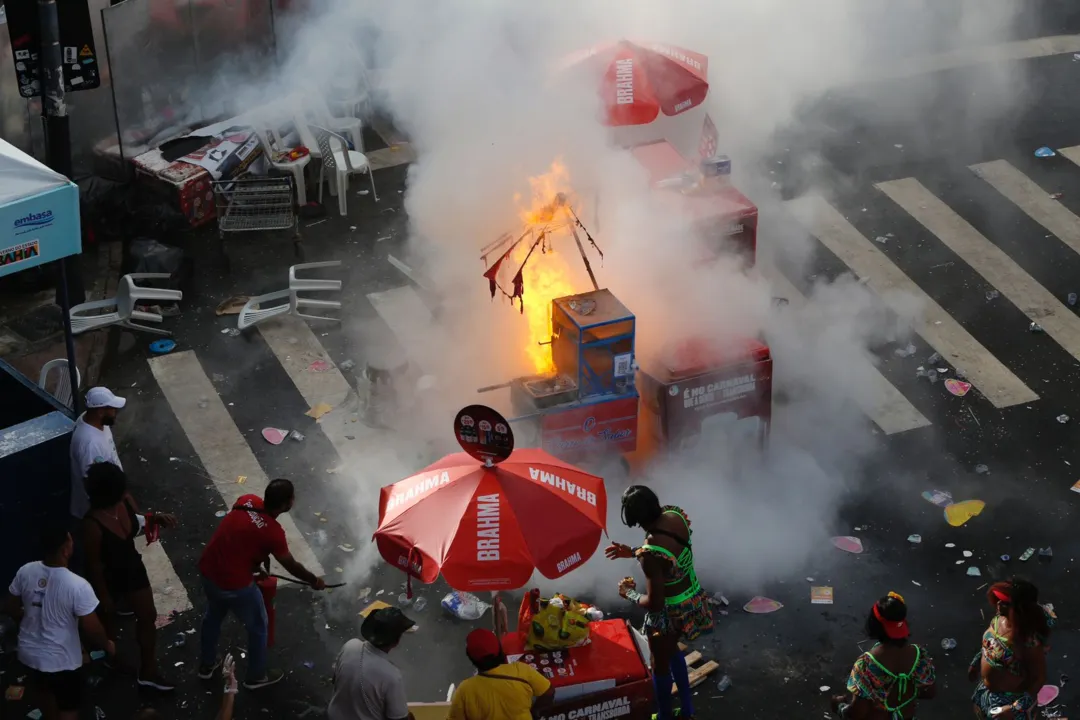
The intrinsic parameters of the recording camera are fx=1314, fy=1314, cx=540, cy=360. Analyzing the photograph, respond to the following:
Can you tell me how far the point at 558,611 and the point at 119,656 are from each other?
2.89 meters

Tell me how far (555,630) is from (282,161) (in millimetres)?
7504

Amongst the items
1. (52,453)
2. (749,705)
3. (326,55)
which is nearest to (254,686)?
(52,453)

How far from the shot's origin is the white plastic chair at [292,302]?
11.2 m

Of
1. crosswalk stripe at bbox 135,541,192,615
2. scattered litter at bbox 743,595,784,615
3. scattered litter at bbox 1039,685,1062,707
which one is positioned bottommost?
scattered litter at bbox 1039,685,1062,707

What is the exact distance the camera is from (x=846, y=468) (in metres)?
9.55

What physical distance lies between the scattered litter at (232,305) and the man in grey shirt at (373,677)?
19.4ft

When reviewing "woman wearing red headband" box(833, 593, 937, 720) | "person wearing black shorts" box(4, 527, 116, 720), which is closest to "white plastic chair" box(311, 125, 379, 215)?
"person wearing black shorts" box(4, 527, 116, 720)

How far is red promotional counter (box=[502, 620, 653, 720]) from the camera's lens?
21.5 ft

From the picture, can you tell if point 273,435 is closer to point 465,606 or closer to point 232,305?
point 232,305

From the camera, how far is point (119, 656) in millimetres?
7852

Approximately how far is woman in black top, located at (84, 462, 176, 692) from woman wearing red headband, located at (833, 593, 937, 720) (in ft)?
12.6

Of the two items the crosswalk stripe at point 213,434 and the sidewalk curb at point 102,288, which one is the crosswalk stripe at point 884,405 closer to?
the crosswalk stripe at point 213,434

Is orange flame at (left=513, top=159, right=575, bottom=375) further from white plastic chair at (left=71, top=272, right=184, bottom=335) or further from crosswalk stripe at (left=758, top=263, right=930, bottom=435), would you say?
white plastic chair at (left=71, top=272, right=184, bottom=335)

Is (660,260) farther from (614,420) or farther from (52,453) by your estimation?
(52,453)
